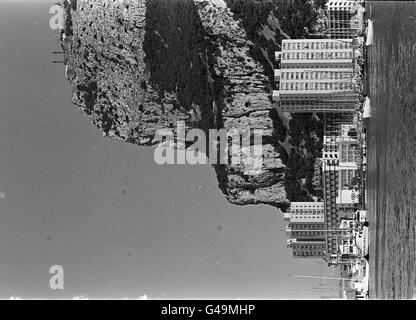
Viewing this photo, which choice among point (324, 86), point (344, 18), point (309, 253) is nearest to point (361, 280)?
point (309, 253)

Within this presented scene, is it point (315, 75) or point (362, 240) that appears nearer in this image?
point (362, 240)

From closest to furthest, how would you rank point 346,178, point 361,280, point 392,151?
point 392,151 → point 361,280 → point 346,178

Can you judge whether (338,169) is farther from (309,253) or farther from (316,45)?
(316,45)

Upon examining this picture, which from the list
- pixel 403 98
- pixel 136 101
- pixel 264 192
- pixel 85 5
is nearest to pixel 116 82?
pixel 136 101

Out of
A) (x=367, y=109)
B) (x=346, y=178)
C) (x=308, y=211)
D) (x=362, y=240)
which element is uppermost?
(x=367, y=109)

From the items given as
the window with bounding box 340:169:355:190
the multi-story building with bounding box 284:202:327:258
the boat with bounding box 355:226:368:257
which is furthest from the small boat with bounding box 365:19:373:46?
the boat with bounding box 355:226:368:257

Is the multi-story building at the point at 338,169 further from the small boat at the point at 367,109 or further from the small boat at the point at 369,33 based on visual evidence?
the small boat at the point at 369,33
